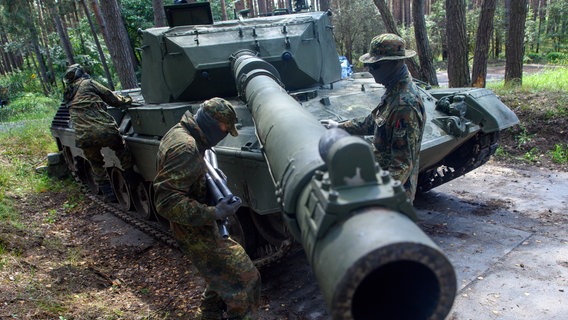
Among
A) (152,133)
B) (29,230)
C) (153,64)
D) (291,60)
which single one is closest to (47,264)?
(29,230)

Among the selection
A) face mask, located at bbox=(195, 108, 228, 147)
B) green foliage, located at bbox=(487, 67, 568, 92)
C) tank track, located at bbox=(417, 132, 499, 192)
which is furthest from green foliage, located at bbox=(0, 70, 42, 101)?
face mask, located at bbox=(195, 108, 228, 147)

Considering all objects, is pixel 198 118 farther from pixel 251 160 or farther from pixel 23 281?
pixel 23 281

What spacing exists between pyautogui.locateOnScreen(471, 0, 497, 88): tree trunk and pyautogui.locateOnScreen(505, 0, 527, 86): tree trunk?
50 cm

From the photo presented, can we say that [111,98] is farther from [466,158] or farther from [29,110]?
[29,110]

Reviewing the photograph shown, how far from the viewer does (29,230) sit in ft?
19.6

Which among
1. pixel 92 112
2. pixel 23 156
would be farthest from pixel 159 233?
pixel 23 156

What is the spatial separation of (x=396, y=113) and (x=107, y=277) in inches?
133

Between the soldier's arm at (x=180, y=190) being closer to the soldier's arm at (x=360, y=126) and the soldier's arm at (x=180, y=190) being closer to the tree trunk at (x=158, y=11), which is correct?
the soldier's arm at (x=360, y=126)

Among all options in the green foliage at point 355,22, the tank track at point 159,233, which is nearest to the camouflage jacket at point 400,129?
the tank track at point 159,233

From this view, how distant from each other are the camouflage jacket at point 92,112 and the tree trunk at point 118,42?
435cm

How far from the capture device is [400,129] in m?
3.54

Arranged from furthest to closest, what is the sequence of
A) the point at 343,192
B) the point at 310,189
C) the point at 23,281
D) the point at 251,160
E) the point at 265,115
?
the point at 23,281 < the point at 251,160 < the point at 265,115 < the point at 310,189 < the point at 343,192

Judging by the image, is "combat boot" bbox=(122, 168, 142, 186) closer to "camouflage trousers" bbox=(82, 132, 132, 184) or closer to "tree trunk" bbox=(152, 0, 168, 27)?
"camouflage trousers" bbox=(82, 132, 132, 184)

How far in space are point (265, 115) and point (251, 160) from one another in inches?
50.5
